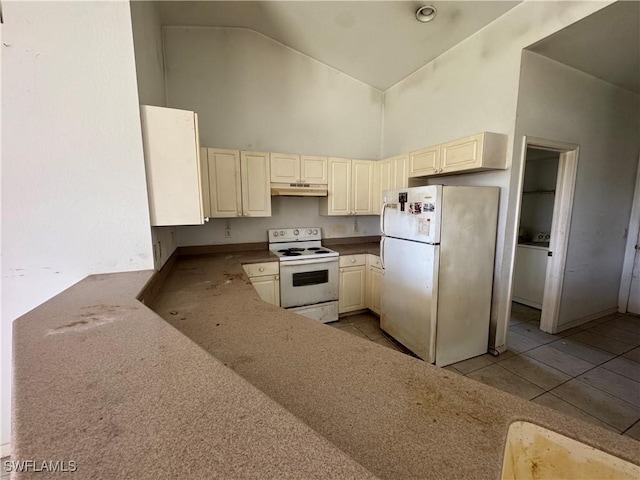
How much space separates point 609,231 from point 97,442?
486 cm

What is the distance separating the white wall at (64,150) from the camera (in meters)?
1.31

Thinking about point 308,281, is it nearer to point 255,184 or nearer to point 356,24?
point 255,184

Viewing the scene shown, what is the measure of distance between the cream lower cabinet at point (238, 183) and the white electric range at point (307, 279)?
1.78ft

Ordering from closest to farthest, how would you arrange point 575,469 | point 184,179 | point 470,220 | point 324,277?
1. point 575,469
2. point 184,179
3. point 470,220
4. point 324,277

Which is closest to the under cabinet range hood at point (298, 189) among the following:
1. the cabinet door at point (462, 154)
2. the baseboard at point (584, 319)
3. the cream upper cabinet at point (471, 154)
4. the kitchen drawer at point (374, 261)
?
the kitchen drawer at point (374, 261)

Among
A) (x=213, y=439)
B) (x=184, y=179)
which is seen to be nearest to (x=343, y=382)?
(x=213, y=439)

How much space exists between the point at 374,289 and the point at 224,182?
221cm

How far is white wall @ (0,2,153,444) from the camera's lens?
1306mm

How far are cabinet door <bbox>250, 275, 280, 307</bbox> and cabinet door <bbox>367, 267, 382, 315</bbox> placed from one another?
1.21 metres

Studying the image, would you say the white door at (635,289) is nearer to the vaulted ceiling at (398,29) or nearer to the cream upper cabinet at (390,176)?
the vaulted ceiling at (398,29)

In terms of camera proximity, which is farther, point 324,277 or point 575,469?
point 324,277

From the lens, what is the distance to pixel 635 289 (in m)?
3.44

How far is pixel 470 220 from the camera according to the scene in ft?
7.76

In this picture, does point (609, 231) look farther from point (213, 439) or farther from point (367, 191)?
point (213, 439)
